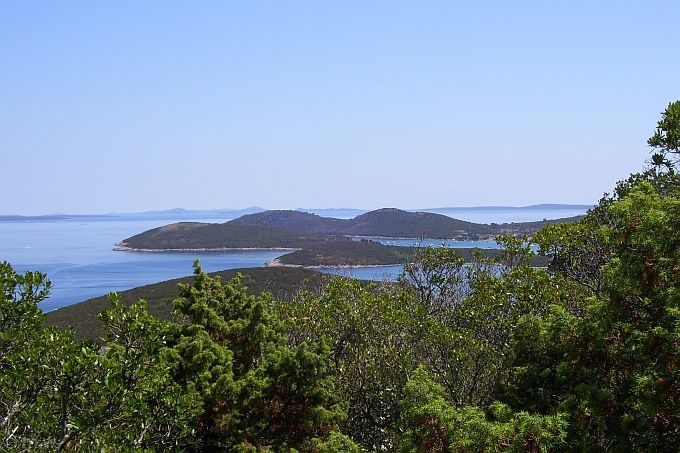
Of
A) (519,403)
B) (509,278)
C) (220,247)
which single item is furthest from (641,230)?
(220,247)

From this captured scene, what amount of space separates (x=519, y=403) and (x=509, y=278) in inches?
181

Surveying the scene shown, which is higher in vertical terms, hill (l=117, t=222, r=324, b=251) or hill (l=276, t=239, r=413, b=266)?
hill (l=117, t=222, r=324, b=251)

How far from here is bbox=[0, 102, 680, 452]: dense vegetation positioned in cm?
716

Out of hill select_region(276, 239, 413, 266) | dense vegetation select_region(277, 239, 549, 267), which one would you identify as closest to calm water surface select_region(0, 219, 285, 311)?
hill select_region(276, 239, 413, 266)

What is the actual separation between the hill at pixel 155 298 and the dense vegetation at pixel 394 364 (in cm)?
3531

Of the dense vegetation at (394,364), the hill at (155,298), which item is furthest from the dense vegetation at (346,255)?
the dense vegetation at (394,364)

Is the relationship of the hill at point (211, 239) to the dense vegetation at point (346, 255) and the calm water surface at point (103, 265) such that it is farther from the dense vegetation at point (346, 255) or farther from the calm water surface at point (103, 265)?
the dense vegetation at point (346, 255)

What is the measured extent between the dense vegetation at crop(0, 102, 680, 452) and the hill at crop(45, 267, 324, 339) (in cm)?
3531

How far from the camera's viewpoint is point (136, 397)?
7168 millimetres

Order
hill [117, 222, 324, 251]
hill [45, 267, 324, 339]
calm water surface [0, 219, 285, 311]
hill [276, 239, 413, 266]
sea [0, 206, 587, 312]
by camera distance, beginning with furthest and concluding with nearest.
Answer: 1. hill [117, 222, 324, 251]
2. hill [276, 239, 413, 266]
3. calm water surface [0, 219, 285, 311]
4. sea [0, 206, 587, 312]
5. hill [45, 267, 324, 339]

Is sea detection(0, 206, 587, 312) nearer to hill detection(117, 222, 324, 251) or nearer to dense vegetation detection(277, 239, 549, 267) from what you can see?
dense vegetation detection(277, 239, 549, 267)

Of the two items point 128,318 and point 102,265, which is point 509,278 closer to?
point 128,318

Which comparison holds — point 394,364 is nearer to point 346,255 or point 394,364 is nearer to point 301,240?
point 346,255

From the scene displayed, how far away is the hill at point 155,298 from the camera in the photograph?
5550 centimetres
